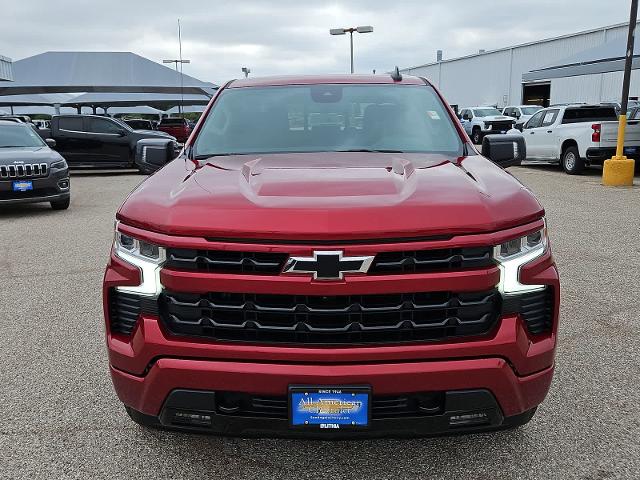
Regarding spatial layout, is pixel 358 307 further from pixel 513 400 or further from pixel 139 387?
pixel 139 387

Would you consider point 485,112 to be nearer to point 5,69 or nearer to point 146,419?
point 5,69

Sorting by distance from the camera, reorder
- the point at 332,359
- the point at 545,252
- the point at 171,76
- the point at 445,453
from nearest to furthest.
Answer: the point at 332,359, the point at 545,252, the point at 445,453, the point at 171,76

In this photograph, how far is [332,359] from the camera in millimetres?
2197

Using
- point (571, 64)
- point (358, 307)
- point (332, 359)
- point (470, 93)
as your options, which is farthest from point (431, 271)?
point (470, 93)

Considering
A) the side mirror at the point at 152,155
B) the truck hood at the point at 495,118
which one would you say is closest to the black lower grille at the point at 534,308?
the side mirror at the point at 152,155

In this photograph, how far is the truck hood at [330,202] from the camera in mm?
2178

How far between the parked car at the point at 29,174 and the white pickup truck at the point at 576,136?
1162cm

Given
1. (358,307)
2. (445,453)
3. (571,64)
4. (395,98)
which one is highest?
(571,64)

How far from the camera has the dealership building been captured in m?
23.1

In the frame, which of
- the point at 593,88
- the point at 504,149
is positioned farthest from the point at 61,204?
the point at 593,88

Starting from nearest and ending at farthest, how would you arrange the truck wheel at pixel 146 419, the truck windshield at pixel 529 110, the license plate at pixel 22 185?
the truck wheel at pixel 146 419
the license plate at pixel 22 185
the truck windshield at pixel 529 110

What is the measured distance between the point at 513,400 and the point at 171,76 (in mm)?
30301

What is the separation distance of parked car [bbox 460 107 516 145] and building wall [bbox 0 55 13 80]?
1922cm

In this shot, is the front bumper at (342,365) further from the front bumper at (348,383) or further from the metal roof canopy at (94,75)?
the metal roof canopy at (94,75)
